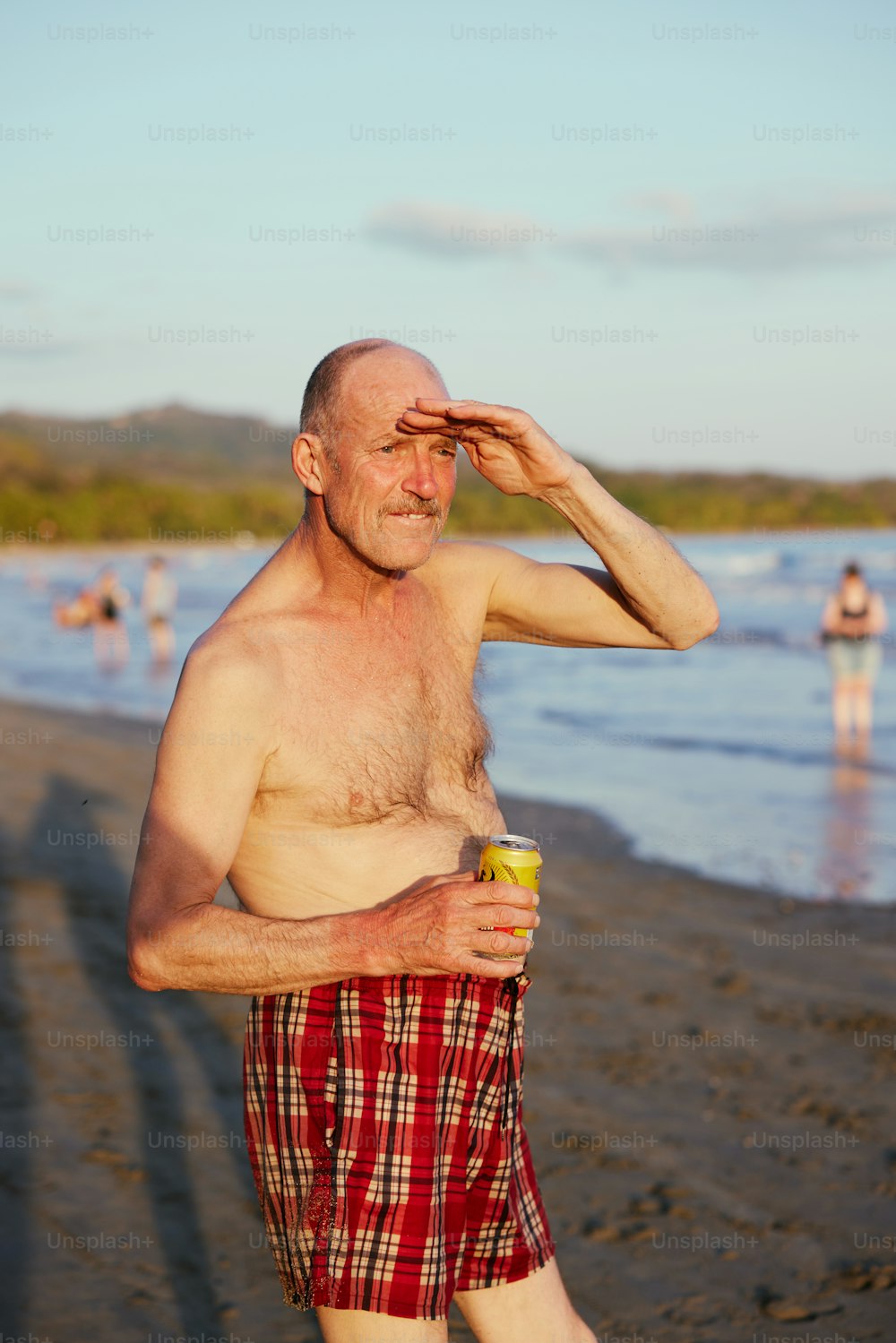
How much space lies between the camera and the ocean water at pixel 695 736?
9.63 meters

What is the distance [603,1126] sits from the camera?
16.7 ft

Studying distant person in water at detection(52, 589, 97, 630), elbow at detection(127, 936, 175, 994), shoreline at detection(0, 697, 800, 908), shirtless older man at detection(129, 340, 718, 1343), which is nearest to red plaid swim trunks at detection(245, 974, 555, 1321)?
shirtless older man at detection(129, 340, 718, 1343)

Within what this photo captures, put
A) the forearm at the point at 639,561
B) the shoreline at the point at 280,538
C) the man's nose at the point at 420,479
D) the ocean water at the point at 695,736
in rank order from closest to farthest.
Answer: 1. the man's nose at the point at 420,479
2. the forearm at the point at 639,561
3. the ocean water at the point at 695,736
4. the shoreline at the point at 280,538

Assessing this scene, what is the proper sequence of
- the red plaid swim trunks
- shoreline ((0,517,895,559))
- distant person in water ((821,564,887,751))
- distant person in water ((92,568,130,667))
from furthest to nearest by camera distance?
shoreline ((0,517,895,559)) < distant person in water ((92,568,130,667)) < distant person in water ((821,564,887,751)) < the red plaid swim trunks

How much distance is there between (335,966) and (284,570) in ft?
2.80

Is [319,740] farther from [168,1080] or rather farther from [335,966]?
[168,1080]

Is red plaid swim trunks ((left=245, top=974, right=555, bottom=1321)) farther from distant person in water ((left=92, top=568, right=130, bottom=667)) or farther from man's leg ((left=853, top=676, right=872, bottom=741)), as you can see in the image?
distant person in water ((left=92, top=568, right=130, bottom=667))

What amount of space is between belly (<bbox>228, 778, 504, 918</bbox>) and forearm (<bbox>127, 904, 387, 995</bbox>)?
25 cm

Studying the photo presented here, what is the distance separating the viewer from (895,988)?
6.56 m

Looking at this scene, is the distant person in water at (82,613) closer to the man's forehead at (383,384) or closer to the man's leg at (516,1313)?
the man's forehead at (383,384)

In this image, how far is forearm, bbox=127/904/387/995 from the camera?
6.97 feet

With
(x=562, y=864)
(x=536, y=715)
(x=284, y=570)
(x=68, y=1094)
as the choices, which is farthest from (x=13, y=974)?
(x=536, y=715)

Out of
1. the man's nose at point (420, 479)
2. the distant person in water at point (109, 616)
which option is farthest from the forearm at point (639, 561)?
the distant person in water at point (109, 616)

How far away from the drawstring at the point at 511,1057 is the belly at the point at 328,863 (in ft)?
0.79
